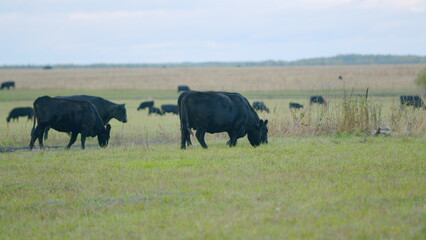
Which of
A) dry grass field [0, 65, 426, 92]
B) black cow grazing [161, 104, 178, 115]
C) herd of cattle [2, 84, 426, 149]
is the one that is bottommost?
black cow grazing [161, 104, 178, 115]

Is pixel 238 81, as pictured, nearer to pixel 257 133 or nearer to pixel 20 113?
pixel 20 113

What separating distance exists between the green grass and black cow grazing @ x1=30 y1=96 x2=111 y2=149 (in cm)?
174

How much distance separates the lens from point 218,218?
7.77 meters

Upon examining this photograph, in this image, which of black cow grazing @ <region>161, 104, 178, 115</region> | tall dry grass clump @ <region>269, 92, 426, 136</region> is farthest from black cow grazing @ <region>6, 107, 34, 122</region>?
tall dry grass clump @ <region>269, 92, 426, 136</region>

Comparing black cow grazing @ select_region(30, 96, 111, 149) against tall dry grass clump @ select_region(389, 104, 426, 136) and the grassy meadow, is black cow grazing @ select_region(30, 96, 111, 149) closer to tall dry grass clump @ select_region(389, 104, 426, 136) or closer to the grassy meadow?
the grassy meadow

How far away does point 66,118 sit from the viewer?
1608cm

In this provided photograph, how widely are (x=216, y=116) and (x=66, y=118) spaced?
395cm

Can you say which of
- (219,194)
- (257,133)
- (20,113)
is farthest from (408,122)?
(20,113)

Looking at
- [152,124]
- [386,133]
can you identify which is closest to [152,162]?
[386,133]

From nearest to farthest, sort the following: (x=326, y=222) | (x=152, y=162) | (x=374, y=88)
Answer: (x=326, y=222) → (x=152, y=162) → (x=374, y=88)

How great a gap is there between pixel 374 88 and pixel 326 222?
1718 inches

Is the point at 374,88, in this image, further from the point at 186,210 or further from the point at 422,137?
the point at 186,210

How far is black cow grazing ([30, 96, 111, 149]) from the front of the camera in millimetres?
15727

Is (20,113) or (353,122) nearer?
(353,122)
